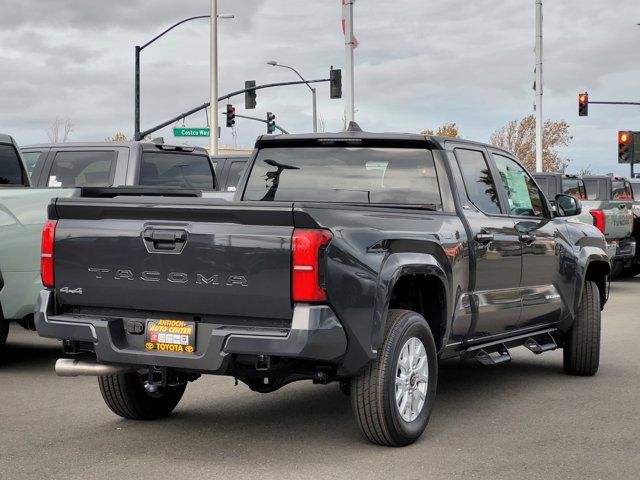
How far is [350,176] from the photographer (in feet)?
24.2

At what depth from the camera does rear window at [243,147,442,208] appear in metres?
7.23

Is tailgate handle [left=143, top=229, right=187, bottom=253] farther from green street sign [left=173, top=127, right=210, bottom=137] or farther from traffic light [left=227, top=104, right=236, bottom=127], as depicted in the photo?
traffic light [left=227, top=104, right=236, bottom=127]

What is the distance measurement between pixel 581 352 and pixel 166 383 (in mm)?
4056

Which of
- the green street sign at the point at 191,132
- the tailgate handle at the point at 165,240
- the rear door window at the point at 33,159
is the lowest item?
the tailgate handle at the point at 165,240

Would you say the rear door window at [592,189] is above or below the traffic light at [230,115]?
below

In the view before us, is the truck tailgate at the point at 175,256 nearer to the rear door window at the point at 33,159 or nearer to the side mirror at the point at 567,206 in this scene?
the side mirror at the point at 567,206

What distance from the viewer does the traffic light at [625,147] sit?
1554 inches

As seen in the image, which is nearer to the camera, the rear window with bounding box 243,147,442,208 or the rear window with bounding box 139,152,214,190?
the rear window with bounding box 243,147,442,208

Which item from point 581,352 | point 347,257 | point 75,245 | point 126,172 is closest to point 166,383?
point 75,245

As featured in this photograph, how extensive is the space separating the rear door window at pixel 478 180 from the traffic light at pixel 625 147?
33.2 m

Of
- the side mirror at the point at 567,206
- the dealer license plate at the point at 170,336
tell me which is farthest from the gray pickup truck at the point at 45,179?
the side mirror at the point at 567,206

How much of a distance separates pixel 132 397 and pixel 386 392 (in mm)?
1864

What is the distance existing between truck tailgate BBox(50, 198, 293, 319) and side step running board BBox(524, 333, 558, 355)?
10.9 ft

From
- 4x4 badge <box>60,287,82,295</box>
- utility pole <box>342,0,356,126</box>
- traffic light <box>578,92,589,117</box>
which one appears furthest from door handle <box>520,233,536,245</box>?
traffic light <box>578,92,589,117</box>
